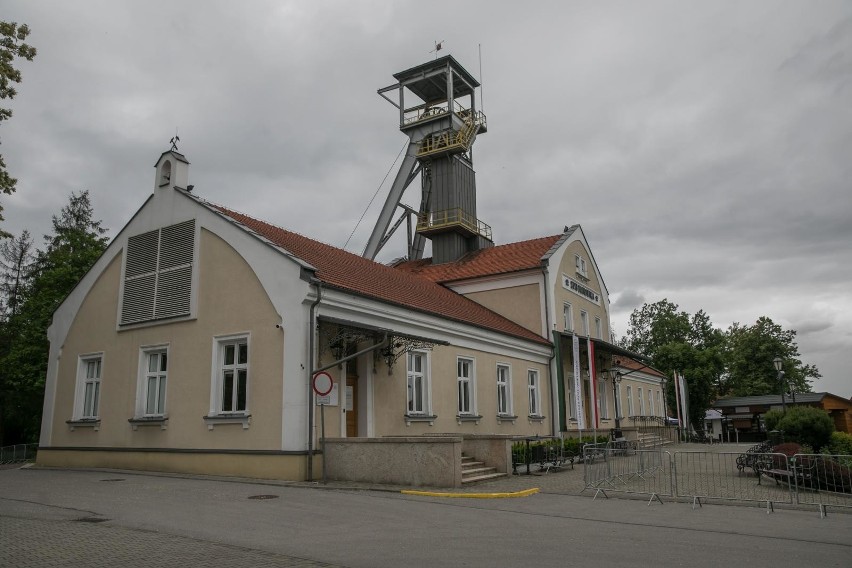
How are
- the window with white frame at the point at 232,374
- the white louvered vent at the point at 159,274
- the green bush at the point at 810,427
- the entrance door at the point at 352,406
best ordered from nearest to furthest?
1. the window with white frame at the point at 232,374
2. the entrance door at the point at 352,406
3. the white louvered vent at the point at 159,274
4. the green bush at the point at 810,427

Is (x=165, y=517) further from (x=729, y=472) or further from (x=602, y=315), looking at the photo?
(x=602, y=315)

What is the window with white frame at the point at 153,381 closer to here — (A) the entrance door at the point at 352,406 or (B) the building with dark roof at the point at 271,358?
(B) the building with dark roof at the point at 271,358

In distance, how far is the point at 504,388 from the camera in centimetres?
2333

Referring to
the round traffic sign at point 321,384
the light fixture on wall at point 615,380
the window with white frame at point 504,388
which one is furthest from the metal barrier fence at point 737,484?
the light fixture on wall at point 615,380

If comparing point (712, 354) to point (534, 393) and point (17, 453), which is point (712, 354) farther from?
point (17, 453)

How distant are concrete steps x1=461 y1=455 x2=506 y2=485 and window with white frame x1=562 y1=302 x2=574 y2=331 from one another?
13895 millimetres

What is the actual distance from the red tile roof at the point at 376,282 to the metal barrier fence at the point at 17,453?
16.1 meters

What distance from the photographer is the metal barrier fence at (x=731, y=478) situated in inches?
497

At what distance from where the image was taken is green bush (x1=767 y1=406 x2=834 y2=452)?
18516 mm

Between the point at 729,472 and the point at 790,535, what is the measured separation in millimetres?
8722

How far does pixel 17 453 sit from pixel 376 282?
1915 centimetres

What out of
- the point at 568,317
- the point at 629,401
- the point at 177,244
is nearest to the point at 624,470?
the point at 177,244

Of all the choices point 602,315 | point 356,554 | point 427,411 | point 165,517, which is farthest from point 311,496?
Result: point 602,315

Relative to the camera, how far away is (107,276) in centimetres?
1970
